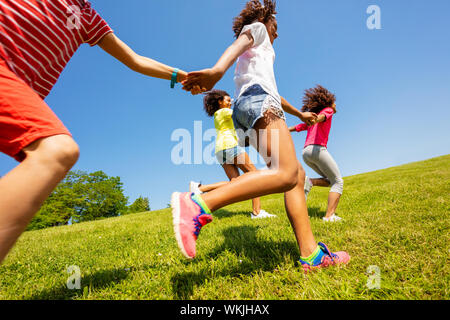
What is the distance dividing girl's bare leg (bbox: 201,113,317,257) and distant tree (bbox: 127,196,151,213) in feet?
172

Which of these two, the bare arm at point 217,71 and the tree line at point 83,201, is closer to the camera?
the bare arm at point 217,71

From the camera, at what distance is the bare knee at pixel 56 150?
3.38 ft

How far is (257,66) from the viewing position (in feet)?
6.93

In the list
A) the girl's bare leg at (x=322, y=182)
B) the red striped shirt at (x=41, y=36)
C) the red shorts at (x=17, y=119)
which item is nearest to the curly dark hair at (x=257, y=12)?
the red striped shirt at (x=41, y=36)

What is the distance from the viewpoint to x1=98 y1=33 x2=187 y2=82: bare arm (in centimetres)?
193

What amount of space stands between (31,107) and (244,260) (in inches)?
85.4

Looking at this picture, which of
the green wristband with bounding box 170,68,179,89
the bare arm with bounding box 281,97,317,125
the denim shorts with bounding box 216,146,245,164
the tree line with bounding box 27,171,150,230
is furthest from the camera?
the tree line with bounding box 27,171,150,230

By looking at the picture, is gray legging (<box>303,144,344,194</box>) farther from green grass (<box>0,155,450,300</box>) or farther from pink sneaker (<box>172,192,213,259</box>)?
pink sneaker (<box>172,192,213,259</box>)

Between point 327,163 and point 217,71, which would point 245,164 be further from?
point 217,71

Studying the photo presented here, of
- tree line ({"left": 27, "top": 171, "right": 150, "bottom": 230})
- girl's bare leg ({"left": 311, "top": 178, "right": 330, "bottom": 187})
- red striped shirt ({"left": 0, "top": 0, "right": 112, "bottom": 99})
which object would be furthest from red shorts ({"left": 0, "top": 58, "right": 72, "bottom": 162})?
tree line ({"left": 27, "top": 171, "right": 150, "bottom": 230})

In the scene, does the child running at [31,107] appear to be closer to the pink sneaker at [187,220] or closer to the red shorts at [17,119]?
the red shorts at [17,119]

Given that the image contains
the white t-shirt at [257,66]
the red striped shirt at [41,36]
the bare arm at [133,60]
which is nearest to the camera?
the red striped shirt at [41,36]

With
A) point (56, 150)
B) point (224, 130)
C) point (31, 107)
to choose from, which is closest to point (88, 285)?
point (56, 150)

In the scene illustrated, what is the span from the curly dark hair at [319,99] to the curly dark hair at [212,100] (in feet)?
6.63
